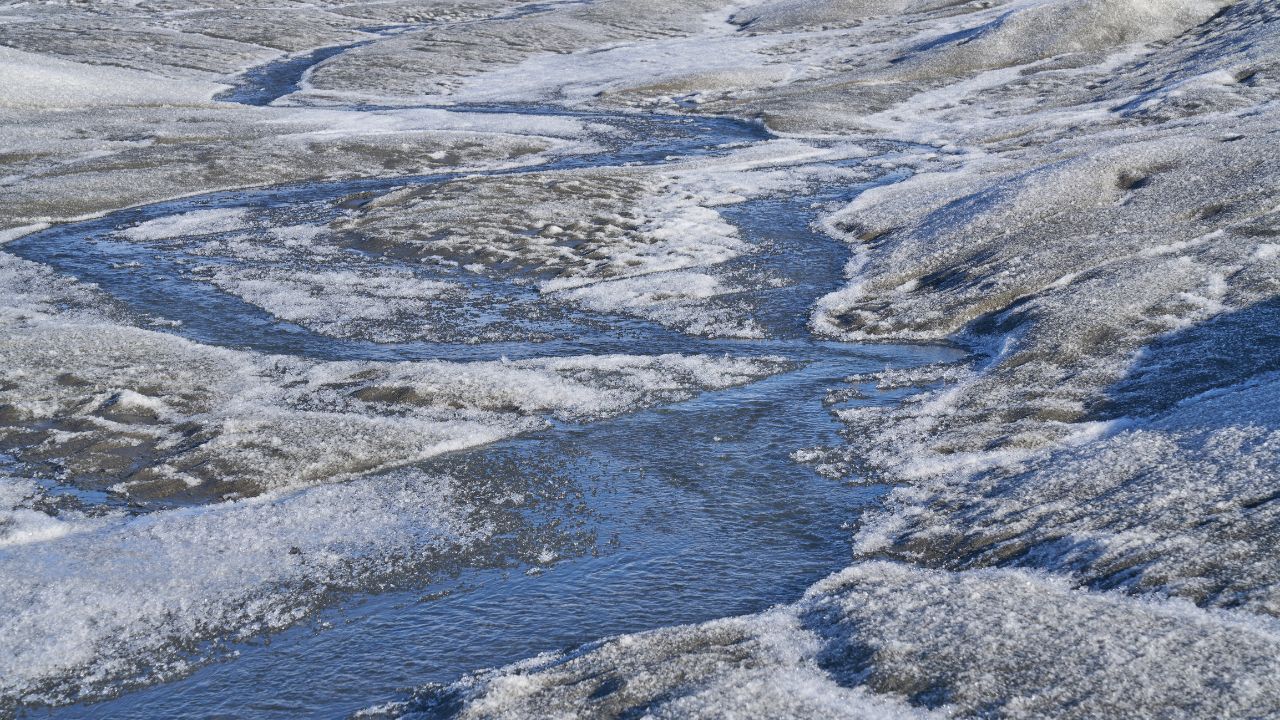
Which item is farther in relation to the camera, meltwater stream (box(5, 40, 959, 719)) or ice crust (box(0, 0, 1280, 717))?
meltwater stream (box(5, 40, 959, 719))

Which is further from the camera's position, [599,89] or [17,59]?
[599,89]

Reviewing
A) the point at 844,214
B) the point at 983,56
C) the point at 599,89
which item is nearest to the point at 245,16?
the point at 599,89

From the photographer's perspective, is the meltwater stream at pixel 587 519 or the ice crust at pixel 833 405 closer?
the ice crust at pixel 833 405

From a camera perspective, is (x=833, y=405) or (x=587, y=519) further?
(x=833, y=405)

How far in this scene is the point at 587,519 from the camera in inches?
395

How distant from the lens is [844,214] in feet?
70.3

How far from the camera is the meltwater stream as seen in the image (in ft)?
25.6

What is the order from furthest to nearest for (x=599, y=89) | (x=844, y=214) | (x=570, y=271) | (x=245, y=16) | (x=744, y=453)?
(x=245, y=16)
(x=599, y=89)
(x=844, y=214)
(x=570, y=271)
(x=744, y=453)

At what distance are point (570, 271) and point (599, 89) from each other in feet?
88.6

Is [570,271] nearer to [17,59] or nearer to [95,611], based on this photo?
[95,611]

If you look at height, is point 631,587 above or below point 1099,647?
below

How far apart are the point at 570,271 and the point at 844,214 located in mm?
5787

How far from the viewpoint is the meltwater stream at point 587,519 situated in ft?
25.6

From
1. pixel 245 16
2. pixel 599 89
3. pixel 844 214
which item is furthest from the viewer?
pixel 245 16
